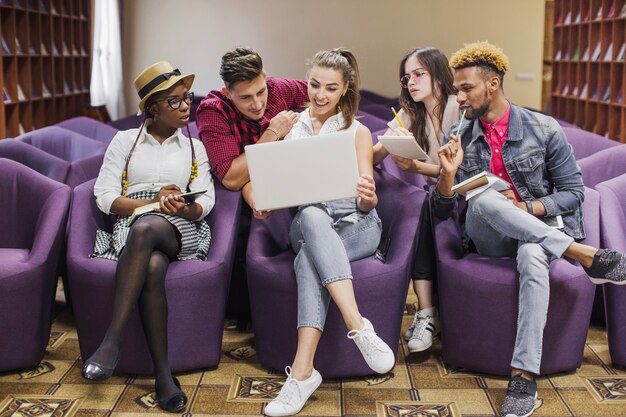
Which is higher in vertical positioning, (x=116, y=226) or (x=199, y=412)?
(x=116, y=226)

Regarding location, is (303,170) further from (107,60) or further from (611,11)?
(107,60)

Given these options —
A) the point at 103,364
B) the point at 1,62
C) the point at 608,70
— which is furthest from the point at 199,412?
the point at 608,70

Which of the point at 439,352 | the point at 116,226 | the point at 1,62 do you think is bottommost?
the point at 439,352

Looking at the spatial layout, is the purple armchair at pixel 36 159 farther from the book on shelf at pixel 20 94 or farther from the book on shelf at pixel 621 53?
the book on shelf at pixel 621 53

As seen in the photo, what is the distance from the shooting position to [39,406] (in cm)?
284

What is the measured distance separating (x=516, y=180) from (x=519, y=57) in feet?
25.4

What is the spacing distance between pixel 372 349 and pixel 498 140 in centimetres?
101

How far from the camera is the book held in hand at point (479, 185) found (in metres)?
2.94

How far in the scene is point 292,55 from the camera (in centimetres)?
1045

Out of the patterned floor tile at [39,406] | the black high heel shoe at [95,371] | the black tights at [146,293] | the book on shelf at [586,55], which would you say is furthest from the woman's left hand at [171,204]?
the book on shelf at [586,55]

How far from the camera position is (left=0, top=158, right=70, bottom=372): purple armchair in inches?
120

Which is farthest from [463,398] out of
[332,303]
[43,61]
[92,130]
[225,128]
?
[43,61]

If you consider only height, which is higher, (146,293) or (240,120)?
(240,120)

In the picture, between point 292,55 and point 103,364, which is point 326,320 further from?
point 292,55
